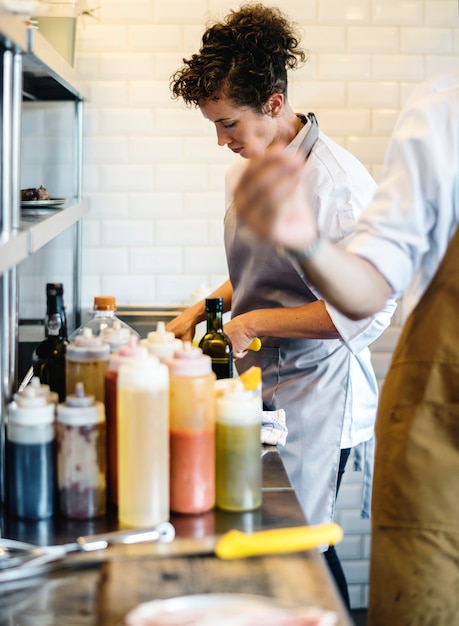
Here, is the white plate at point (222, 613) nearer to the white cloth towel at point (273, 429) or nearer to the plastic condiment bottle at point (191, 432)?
the plastic condiment bottle at point (191, 432)

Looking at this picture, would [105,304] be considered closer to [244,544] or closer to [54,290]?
[54,290]

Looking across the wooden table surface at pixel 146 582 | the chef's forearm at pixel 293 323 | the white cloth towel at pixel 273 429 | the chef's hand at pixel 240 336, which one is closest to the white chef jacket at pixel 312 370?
the chef's forearm at pixel 293 323

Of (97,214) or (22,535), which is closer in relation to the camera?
(22,535)

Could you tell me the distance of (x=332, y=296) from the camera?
154 centimetres

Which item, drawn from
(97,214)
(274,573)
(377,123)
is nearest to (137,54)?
(97,214)

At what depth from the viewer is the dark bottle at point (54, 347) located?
1.92 m

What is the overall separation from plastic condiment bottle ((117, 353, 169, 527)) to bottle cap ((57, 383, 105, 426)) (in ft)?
0.15

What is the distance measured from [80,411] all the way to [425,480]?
610mm

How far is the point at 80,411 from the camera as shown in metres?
1.49

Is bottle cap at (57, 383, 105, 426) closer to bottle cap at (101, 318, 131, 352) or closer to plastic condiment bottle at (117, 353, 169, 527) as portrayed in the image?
plastic condiment bottle at (117, 353, 169, 527)

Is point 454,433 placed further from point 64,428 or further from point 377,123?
point 377,123

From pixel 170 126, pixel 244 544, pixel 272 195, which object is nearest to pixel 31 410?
pixel 244 544

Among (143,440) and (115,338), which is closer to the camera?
(143,440)

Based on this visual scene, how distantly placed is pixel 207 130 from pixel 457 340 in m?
2.15
